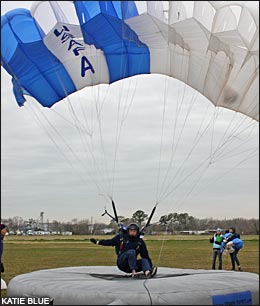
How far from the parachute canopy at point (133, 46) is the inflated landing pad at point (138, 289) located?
2394mm

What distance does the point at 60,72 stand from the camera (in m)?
7.89

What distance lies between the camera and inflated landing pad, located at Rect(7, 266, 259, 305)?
537 cm

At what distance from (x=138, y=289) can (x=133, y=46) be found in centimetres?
349

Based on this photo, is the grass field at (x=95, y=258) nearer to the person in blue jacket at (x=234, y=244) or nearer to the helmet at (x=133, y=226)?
the person in blue jacket at (x=234, y=244)

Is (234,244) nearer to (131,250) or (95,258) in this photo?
(131,250)

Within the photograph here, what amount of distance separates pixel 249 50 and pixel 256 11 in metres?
0.47

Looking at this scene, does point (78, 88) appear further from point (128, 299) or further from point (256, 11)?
point (128, 299)

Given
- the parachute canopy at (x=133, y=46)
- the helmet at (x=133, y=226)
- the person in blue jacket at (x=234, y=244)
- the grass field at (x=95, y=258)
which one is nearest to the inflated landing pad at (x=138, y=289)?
the helmet at (x=133, y=226)

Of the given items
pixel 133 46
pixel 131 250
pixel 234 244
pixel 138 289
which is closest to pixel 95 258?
pixel 234 244

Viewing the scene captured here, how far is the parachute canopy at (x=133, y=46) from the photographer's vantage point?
663 cm

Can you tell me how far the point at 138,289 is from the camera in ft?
18.1

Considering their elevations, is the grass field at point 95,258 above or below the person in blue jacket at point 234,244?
below

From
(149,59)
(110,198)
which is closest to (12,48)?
(149,59)

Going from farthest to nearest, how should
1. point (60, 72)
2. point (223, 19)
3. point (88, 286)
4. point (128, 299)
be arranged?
point (60, 72)
point (223, 19)
point (88, 286)
point (128, 299)
